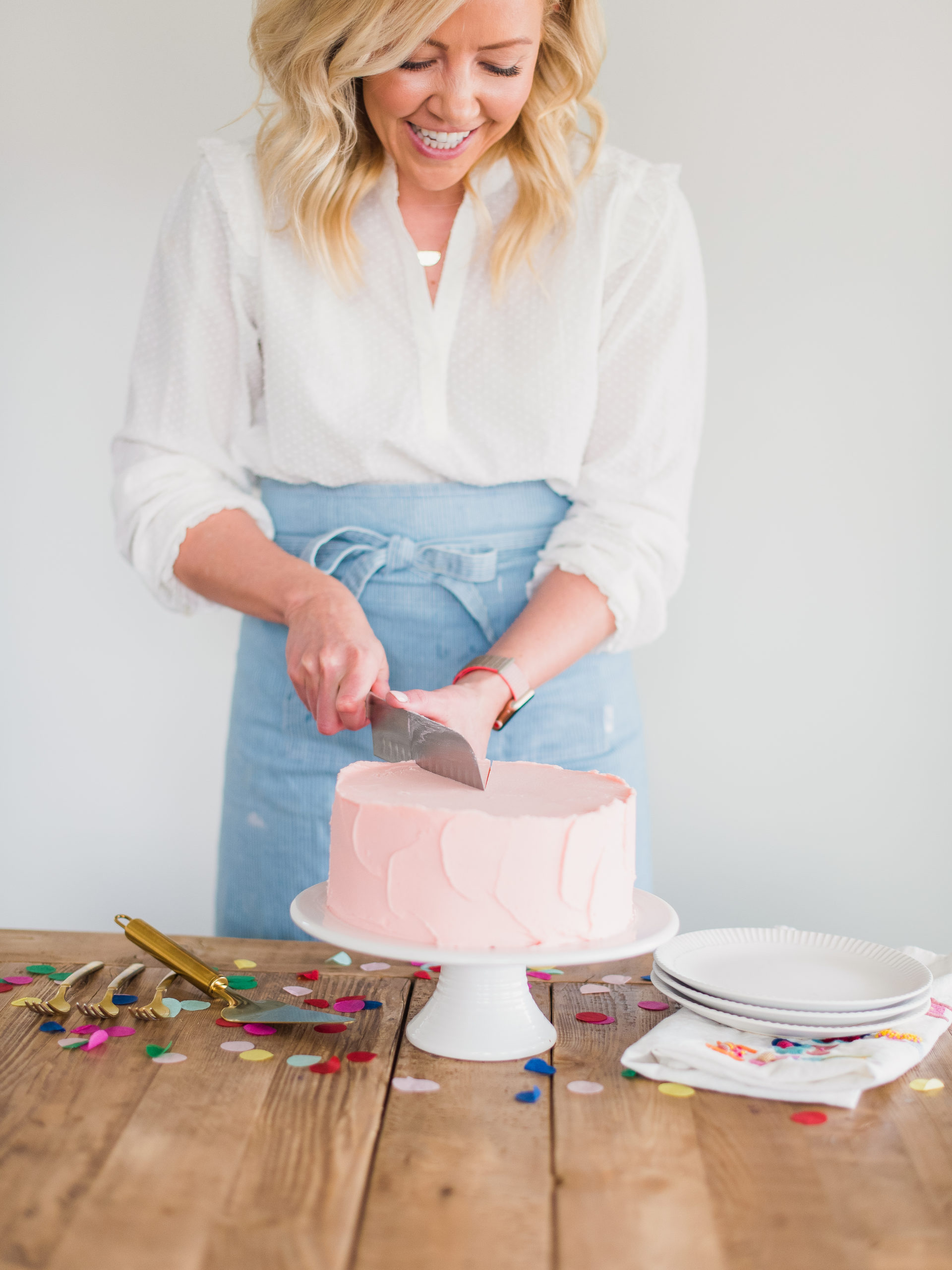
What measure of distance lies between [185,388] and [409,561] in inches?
14.7

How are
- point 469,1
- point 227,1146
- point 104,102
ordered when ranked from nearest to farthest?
point 227,1146 < point 469,1 < point 104,102

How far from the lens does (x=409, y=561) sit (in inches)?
62.7

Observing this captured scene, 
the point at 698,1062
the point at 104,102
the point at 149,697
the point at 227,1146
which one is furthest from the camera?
the point at 149,697

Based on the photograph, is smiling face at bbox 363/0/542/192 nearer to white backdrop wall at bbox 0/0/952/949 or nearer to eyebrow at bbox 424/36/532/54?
eyebrow at bbox 424/36/532/54

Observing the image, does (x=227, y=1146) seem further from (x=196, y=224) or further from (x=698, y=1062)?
(x=196, y=224)

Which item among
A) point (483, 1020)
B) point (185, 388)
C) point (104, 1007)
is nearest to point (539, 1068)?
point (483, 1020)

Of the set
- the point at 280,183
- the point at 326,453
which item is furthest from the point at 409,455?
the point at 280,183

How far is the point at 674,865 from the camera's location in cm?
238

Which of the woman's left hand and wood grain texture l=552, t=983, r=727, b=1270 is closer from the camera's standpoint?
wood grain texture l=552, t=983, r=727, b=1270

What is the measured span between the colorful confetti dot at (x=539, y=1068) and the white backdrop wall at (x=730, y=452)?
1.38 meters

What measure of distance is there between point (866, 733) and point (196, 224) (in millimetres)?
1519

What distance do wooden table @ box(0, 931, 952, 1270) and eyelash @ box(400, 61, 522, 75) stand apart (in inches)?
40.8

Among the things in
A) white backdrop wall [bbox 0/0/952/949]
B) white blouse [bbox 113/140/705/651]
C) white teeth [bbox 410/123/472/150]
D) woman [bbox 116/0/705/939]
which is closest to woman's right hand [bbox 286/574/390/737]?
woman [bbox 116/0/705/939]

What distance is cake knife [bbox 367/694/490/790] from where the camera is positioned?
3.63ft
